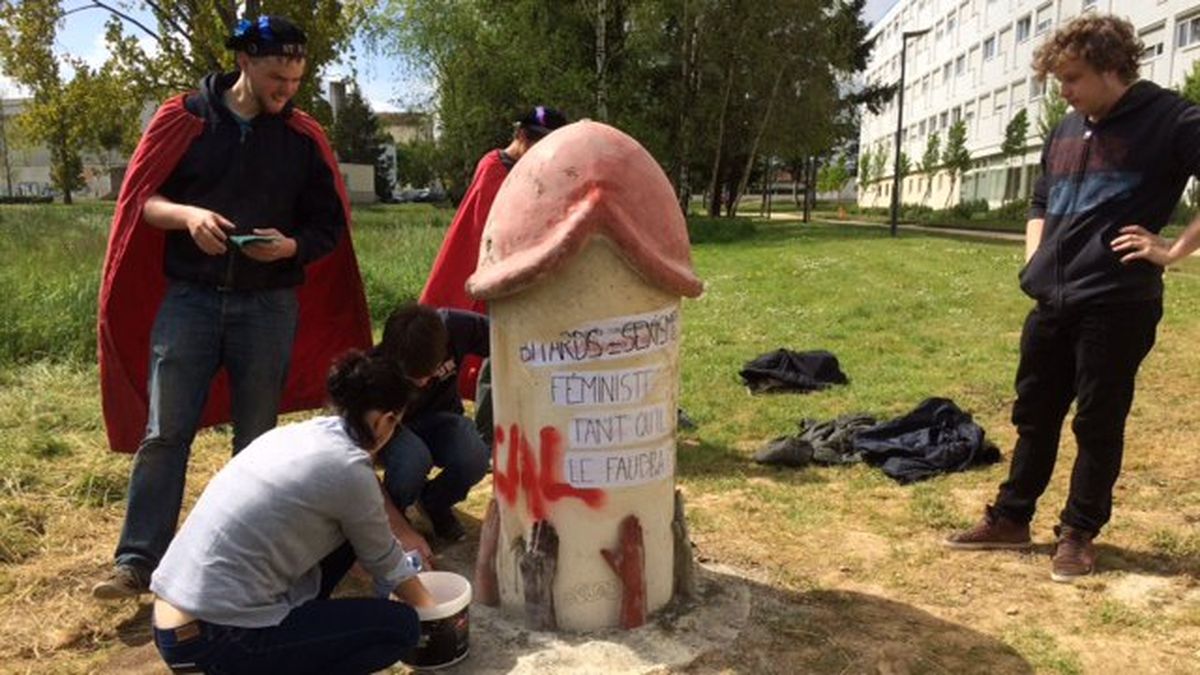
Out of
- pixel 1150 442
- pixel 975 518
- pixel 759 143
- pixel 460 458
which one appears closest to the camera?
pixel 460 458

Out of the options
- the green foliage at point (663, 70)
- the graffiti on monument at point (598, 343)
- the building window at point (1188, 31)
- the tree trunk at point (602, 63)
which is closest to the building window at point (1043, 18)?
the building window at point (1188, 31)

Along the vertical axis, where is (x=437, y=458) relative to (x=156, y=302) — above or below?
below

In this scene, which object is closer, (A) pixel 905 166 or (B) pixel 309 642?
(B) pixel 309 642

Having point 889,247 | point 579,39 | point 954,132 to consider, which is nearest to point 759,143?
point 579,39

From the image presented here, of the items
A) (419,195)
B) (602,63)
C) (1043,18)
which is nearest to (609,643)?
(602,63)

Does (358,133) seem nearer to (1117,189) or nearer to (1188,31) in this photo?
(1188,31)

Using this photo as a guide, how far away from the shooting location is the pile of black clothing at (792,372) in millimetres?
7238

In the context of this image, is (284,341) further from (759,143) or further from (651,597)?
(759,143)

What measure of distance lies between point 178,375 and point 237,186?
71 cm

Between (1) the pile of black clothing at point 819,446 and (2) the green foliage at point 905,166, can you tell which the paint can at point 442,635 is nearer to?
(1) the pile of black clothing at point 819,446

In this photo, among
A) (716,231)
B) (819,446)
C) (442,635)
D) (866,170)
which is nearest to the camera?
(442,635)

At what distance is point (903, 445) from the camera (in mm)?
5398

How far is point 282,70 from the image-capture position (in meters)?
3.31

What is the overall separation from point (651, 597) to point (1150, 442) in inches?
148
